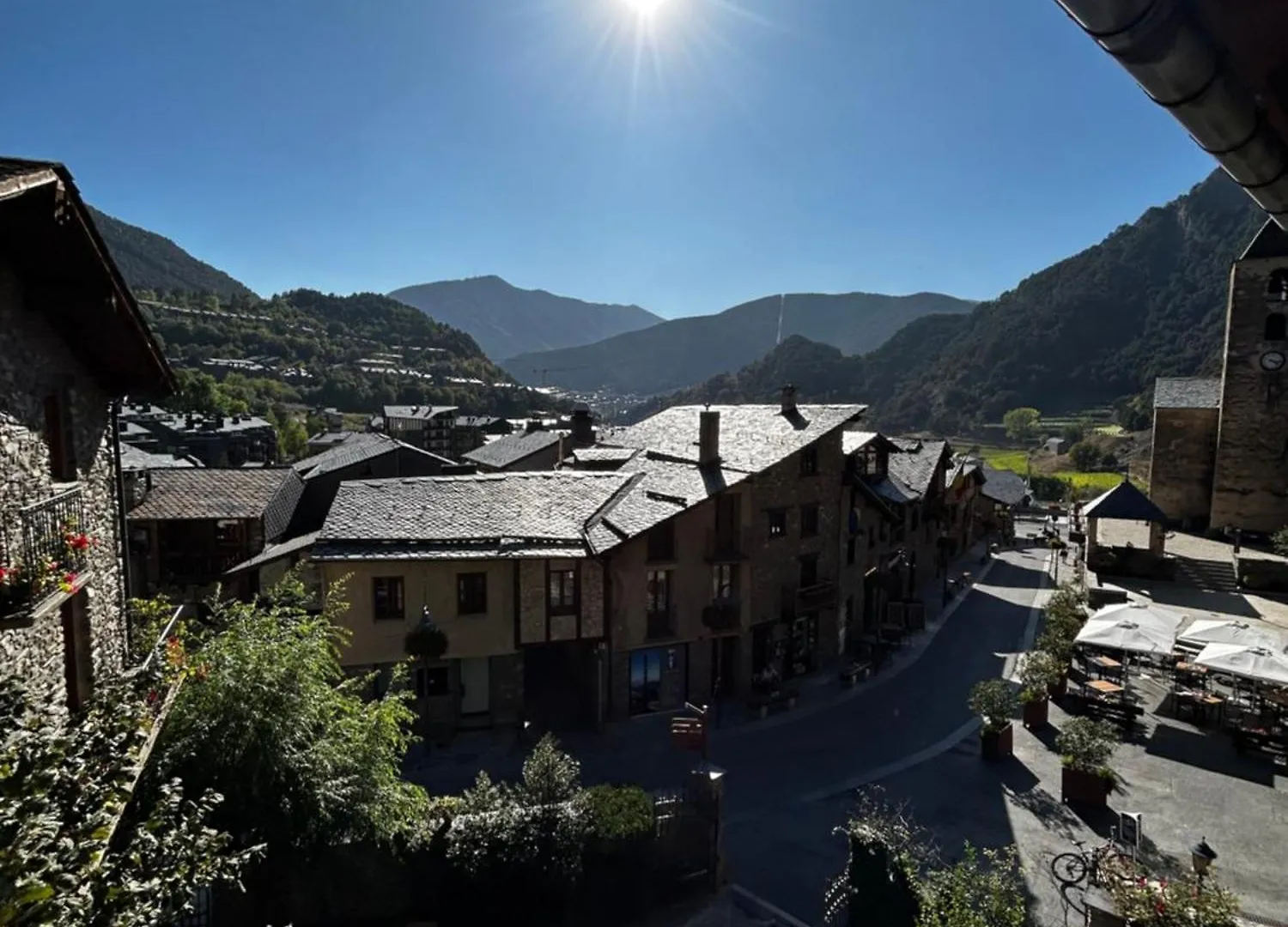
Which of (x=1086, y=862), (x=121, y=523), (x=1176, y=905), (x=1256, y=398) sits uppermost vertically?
(x=1256, y=398)

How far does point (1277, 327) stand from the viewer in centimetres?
3853

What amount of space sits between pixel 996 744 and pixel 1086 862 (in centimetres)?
552

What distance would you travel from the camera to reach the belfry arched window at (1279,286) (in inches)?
1502

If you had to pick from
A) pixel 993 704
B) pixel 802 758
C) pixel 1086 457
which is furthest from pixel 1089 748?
pixel 1086 457

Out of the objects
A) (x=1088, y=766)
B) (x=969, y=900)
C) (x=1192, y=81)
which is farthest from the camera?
(x=1088, y=766)

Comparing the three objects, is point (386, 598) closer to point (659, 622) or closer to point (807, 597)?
point (659, 622)

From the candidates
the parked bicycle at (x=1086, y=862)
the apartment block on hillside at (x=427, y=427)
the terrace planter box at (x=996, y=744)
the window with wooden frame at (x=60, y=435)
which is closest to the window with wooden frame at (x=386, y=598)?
the window with wooden frame at (x=60, y=435)

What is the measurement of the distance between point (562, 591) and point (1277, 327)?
42626 millimetres

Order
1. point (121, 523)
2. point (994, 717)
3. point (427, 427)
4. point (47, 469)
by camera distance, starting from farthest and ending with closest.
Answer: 1. point (427, 427)
2. point (994, 717)
3. point (121, 523)
4. point (47, 469)

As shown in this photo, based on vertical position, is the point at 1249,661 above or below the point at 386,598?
below

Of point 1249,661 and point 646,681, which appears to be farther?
point 646,681

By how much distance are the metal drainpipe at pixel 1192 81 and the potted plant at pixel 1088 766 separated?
17.9m

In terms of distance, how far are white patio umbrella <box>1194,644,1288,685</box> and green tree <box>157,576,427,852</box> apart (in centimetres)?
2086

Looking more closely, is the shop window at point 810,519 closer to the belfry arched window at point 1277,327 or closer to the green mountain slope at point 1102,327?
the belfry arched window at point 1277,327
